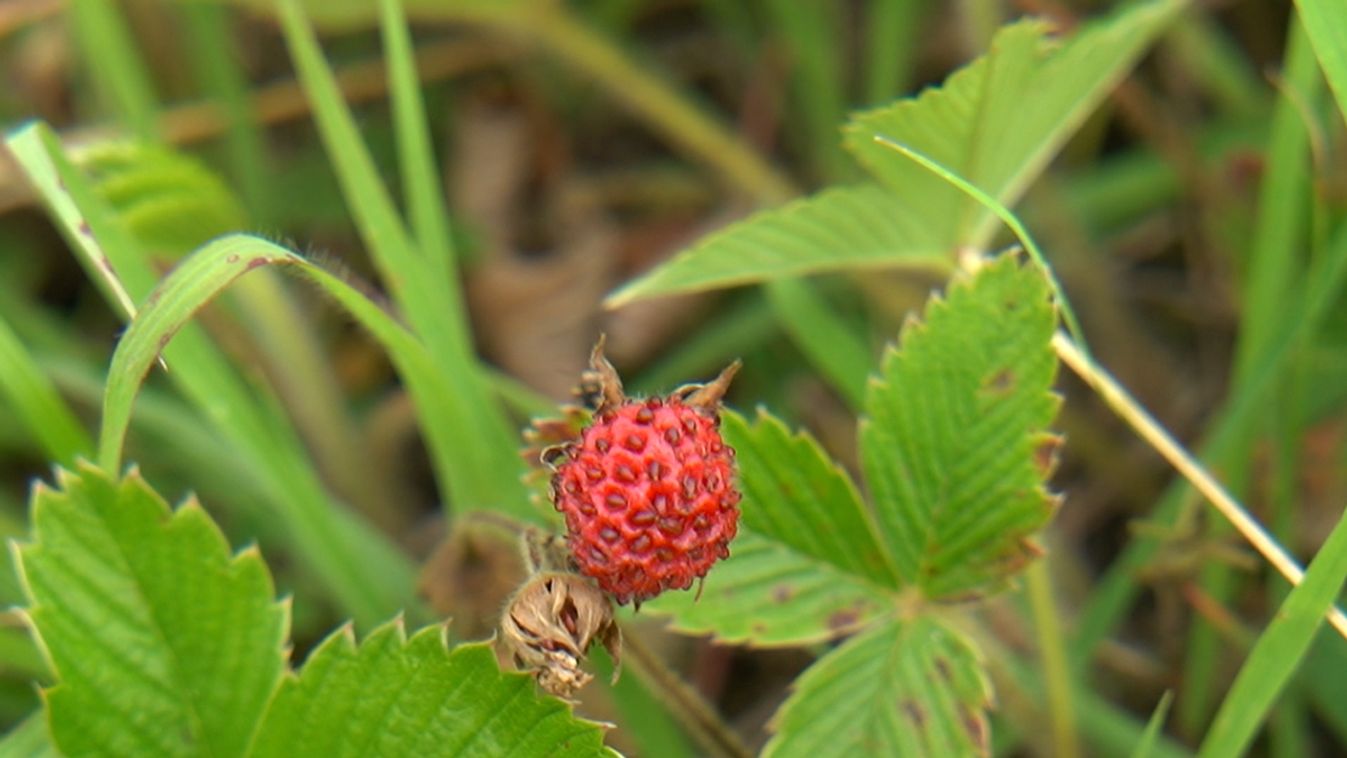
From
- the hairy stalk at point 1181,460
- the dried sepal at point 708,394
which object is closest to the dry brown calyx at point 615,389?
the dried sepal at point 708,394

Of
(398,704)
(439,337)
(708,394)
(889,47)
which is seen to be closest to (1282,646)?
(708,394)

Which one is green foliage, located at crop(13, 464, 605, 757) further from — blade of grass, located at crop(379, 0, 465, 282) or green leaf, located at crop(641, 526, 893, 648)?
blade of grass, located at crop(379, 0, 465, 282)

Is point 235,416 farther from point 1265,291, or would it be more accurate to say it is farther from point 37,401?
point 1265,291

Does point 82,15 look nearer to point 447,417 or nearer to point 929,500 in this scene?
point 447,417

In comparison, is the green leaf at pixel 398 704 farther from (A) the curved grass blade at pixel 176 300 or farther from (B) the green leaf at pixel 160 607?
(A) the curved grass blade at pixel 176 300

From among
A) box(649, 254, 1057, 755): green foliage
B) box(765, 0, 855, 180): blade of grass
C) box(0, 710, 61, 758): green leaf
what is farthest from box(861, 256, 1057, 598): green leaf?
box(765, 0, 855, 180): blade of grass
